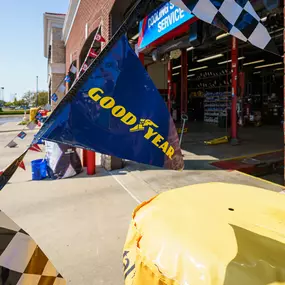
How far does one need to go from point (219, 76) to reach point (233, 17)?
19973 mm

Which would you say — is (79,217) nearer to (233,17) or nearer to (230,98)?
(233,17)

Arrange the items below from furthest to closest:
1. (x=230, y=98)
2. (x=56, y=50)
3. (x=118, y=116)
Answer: (x=56, y=50) < (x=230, y=98) < (x=118, y=116)

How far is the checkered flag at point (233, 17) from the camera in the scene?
1961 mm

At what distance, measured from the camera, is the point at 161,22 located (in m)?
6.89

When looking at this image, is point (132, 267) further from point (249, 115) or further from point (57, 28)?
point (57, 28)

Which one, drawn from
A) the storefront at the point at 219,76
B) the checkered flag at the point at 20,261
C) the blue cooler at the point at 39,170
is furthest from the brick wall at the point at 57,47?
the checkered flag at the point at 20,261

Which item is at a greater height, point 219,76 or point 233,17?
point 219,76

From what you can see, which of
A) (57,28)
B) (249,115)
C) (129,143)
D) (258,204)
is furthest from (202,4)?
(57,28)

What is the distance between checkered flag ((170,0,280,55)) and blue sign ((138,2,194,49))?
327cm

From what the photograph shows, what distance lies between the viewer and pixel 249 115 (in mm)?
18531

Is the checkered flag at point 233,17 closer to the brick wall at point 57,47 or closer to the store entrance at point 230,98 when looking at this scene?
the store entrance at point 230,98

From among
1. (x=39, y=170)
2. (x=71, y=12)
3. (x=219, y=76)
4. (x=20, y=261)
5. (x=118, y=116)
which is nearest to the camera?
(x=20, y=261)

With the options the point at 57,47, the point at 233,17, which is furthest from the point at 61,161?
the point at 57,47

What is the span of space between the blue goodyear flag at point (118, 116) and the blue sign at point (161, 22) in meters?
4.20
